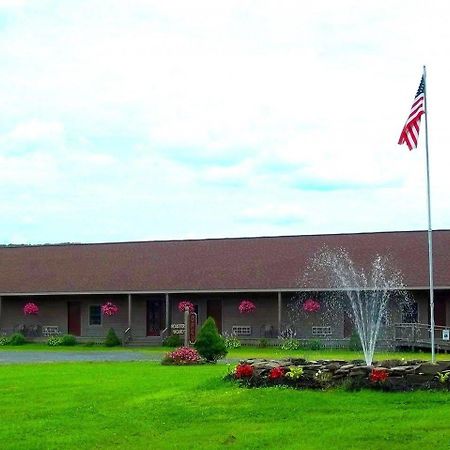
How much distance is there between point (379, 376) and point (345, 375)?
72 centimetres

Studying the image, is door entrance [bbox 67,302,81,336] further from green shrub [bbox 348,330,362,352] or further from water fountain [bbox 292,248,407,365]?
green shrub [bbox 348,330,362,352]

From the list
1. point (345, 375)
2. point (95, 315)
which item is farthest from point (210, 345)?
point (95, 315)

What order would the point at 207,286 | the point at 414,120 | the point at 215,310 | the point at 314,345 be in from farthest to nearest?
the point at 215,310, the point at 207,286, the point at 314,345, the point at 414,120

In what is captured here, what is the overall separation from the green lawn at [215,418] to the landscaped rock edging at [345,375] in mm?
329

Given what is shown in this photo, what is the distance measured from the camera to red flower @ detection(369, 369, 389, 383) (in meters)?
14.4

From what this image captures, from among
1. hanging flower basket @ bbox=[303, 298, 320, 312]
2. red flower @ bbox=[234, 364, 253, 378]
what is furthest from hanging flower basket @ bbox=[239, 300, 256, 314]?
red flower @ bbox=[234, 364, 253, 378]

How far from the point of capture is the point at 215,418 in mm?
12852

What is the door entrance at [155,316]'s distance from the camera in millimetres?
43281

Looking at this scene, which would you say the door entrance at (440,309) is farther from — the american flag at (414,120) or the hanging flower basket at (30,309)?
the american flag at (414,120)

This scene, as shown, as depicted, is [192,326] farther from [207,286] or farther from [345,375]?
[345,375]

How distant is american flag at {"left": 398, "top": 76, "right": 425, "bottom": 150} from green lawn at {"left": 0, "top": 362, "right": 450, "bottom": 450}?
598 cm

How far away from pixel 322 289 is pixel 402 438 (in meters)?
27.1

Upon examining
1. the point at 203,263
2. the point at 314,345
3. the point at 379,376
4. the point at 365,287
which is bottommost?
the point at 314,345

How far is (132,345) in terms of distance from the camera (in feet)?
136
